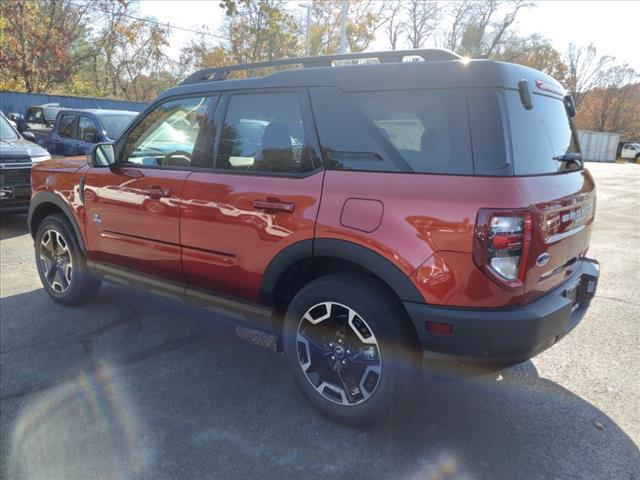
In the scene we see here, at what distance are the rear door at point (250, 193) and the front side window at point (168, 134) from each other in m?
0.22

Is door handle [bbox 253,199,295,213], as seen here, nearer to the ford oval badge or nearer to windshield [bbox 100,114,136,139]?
the ford oval badge

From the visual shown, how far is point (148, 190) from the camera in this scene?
3.44 meters

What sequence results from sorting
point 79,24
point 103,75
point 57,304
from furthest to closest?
1. point 103,75
2. point 79,24
3. point 57,304

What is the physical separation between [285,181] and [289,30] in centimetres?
3324

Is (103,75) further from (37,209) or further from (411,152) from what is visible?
(411,152)

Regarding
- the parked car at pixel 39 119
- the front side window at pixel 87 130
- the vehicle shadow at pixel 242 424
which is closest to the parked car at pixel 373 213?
the vehicle shadow at pixel 242 424

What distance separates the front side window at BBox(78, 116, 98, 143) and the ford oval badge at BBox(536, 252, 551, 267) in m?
8.35

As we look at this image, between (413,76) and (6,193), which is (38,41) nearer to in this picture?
(6,193)

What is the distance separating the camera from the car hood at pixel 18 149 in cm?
732

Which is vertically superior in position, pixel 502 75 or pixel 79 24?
pixel 79 24

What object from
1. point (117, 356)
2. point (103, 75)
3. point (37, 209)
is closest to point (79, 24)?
point (103, 75)

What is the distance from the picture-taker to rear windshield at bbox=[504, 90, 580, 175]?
2.27 m

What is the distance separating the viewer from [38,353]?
139 inches

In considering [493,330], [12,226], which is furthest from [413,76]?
[12,226]
